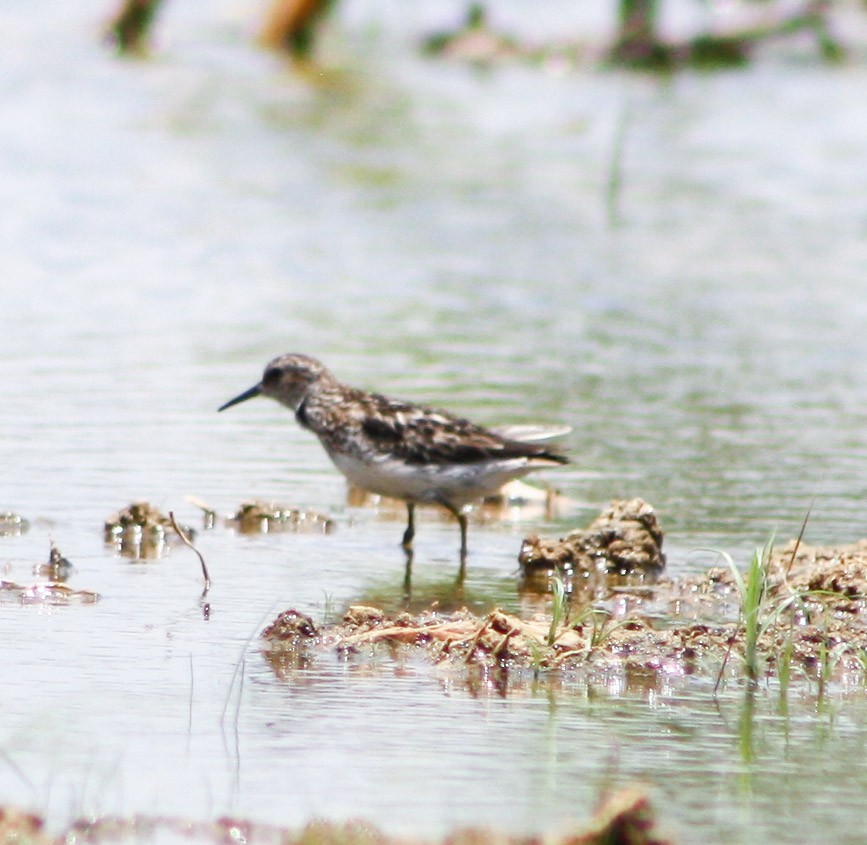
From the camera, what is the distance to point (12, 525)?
8.12 m

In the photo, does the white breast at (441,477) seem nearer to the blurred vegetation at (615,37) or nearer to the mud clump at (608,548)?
the mud clump at (608,548)

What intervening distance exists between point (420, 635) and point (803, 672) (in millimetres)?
1276

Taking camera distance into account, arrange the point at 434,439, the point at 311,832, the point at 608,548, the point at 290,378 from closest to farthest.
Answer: the point at 311,832, the point at 608,548, the point at 434,439, the point at 290,378

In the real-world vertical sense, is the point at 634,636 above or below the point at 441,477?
below

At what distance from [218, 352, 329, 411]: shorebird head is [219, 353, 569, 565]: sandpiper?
1.63 feet

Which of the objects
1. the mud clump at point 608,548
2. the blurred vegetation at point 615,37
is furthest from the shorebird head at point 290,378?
the blurred vegetation at point 615,37

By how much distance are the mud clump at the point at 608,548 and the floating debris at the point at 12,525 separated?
6.79 feet

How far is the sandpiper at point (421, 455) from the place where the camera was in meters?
8.56

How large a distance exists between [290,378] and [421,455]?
1.29 meters

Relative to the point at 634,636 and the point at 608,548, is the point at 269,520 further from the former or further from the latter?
the point at 634,636

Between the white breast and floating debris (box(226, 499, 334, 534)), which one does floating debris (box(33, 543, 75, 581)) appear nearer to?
floating debris (box(226, 499, 334, 534))

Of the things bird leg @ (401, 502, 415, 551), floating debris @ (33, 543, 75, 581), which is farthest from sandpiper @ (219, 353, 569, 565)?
floating debris @ (33, 543, 75, 581)

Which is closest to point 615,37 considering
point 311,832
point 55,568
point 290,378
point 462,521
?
point 290,378

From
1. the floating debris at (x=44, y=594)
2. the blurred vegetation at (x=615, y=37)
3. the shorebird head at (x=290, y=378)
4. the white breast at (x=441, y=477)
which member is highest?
the blurred vegetation at (x=615, y=37)
